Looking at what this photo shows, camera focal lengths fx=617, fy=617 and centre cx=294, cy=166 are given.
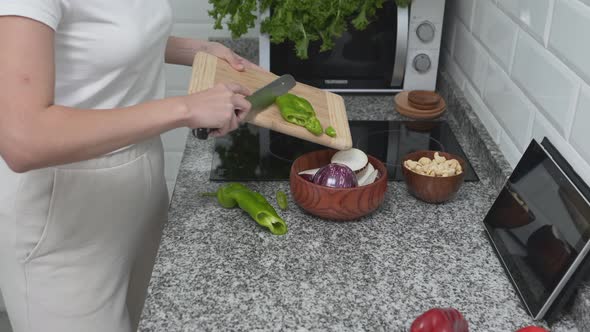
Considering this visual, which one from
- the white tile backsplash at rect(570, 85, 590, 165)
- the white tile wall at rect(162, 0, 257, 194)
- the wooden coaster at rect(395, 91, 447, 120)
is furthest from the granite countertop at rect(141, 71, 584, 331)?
the white tile wall at rect(162, 0, 257, 194)

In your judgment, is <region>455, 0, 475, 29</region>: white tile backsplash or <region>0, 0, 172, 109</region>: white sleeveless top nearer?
<region>0, 0, 172, 109</region>: white sleeveless top

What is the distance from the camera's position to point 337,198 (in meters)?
1.02

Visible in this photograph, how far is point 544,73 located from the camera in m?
1.04

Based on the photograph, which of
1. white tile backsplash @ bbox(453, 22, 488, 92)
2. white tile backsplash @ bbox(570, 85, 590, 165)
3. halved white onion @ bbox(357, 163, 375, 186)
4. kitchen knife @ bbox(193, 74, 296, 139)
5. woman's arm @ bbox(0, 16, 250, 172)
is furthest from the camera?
white tile backsplash @ bbox(453, 22, 488, 92)

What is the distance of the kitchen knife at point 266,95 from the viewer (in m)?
0.99

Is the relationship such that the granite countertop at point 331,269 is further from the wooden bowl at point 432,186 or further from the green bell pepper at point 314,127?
the green bell pepper at point 314,127

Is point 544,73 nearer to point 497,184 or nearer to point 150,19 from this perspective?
point 497,184

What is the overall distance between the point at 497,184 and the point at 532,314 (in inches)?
14.7

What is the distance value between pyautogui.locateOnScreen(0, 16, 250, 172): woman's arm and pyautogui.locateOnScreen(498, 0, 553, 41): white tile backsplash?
631 millimetres

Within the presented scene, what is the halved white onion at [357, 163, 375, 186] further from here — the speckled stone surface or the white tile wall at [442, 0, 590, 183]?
the white tile wall at [442, 0, 590, 183]

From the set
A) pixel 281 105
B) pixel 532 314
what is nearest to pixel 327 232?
pixel 281 105

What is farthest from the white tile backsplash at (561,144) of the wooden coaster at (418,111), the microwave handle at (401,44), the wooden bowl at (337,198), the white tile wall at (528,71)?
the microwave handle at (401,44)

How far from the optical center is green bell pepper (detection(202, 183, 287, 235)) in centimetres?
104

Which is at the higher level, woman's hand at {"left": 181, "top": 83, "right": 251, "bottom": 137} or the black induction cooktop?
woman's hand at {"left": 181, "top": 83, "right": 251, "bottom": 137}
